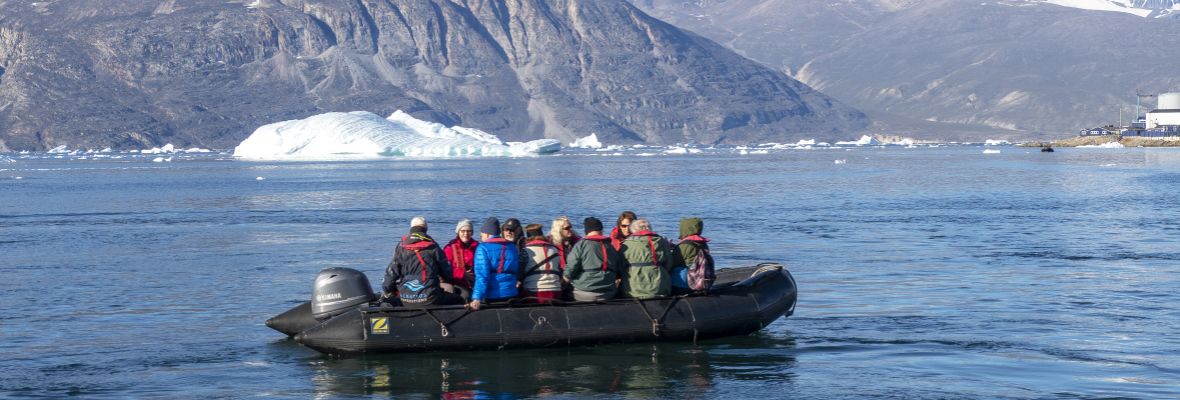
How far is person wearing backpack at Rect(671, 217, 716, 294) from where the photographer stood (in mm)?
21562

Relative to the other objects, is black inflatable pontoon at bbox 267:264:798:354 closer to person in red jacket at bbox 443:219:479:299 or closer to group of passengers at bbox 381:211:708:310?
group of passengers at bbox 381:211:708:310

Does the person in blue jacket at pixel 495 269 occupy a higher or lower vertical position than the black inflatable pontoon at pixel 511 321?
higher

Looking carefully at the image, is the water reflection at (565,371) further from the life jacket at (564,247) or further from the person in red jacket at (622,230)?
the person in red jacket at (622,230)

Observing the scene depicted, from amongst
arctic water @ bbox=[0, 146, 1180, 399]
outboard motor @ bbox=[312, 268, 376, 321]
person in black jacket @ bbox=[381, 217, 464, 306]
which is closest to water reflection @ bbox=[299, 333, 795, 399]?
arctic water @ bbox=[0, 146, 1180, 399]

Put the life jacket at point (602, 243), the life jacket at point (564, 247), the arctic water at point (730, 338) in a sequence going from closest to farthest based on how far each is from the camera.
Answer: the arctic water at point (730, 338)
the life jacket at point (602, 243)
the life jacket at point (564, 247)

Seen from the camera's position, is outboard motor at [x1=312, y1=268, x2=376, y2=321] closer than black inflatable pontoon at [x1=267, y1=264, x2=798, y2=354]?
No

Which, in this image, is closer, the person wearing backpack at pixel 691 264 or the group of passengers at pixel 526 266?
the group of passengers at pixel 526 266

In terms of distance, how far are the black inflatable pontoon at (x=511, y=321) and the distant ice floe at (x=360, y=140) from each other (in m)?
145

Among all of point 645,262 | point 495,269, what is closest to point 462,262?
point 495,269

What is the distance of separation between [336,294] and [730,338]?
6.23 metres

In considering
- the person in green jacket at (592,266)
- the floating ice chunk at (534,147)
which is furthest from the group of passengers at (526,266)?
the floating ice chunk at (534,147)

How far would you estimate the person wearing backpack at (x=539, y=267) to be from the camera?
68.4 ft

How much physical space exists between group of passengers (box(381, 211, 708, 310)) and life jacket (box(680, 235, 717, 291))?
272 millimetres

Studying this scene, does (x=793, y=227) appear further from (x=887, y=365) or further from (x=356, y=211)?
(x=887, y=365)
